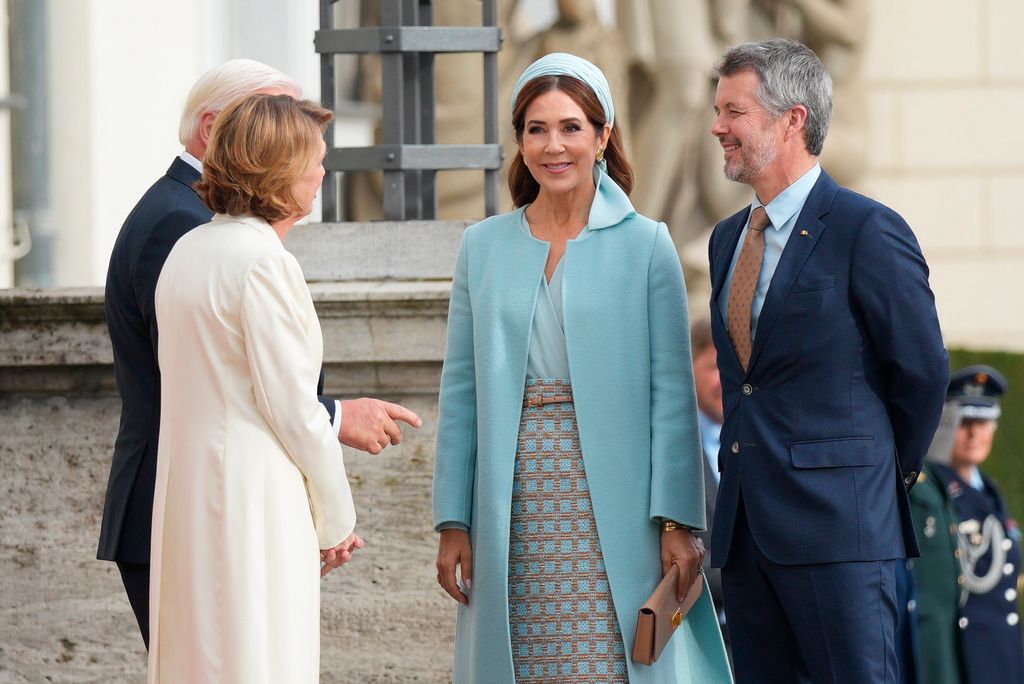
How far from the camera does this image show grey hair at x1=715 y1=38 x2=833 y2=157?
3725 millimetres

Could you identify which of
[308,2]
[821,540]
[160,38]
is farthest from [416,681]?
[308,2]

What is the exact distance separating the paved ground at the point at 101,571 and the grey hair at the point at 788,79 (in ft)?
4.24

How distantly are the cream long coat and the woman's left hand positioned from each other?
0.80 m

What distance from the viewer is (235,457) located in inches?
125

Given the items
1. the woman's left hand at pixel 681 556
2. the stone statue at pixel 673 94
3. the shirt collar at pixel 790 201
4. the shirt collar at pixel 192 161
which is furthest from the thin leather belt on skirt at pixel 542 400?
the stone statue at pixel 673 94

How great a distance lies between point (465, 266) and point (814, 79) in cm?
84

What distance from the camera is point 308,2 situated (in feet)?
38.2

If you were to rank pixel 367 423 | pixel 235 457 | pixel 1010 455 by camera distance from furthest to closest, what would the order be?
pixel 1010 455, pixel 367 423, pixel 235 457

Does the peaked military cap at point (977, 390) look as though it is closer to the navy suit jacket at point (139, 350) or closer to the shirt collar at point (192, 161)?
the navy suit jacket at point (139, 350)

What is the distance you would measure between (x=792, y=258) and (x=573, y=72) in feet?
1.95

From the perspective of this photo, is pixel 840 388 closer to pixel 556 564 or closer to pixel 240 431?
pixel 556 564

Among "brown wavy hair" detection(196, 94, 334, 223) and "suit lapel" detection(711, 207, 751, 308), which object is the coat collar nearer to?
"suit lapel" detection(711, 207, 751, 308)

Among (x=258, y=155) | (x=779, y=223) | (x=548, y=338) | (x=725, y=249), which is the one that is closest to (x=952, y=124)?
(x=725, y=249)

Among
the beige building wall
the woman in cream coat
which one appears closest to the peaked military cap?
the woman in cream coat
